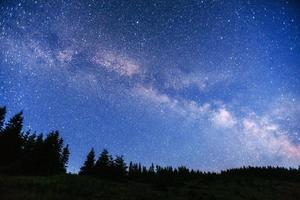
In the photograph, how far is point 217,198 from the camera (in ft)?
149

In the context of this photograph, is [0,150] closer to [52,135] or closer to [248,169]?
[52,135]

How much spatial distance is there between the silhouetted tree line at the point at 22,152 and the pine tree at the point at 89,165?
816 cm

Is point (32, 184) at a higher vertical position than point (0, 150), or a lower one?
lower

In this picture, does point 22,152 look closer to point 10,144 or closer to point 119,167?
point 10,144

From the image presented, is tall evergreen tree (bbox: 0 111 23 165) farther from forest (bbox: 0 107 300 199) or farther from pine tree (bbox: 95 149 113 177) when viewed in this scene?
pine tree (bbox: 95 149 113 177)

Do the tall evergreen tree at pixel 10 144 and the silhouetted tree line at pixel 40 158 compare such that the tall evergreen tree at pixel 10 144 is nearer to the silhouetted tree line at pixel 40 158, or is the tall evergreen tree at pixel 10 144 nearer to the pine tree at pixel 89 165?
the silhouetted tree line at pixel 40 158

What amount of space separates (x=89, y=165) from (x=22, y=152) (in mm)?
14885

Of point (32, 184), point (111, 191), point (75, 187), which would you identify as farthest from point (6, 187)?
point (111, 191)

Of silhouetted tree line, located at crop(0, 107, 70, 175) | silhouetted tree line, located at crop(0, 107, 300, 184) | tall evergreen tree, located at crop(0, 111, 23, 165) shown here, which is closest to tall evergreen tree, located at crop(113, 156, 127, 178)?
silhouetted tree line, located at crop(0, 107, 300, 184)

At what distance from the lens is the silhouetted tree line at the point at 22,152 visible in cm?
4794

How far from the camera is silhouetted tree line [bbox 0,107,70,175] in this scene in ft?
157

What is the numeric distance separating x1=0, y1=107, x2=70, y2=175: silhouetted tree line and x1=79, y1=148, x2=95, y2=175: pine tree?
816cm

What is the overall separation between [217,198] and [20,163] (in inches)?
1365

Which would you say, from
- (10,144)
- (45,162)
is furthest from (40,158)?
(10,144)
